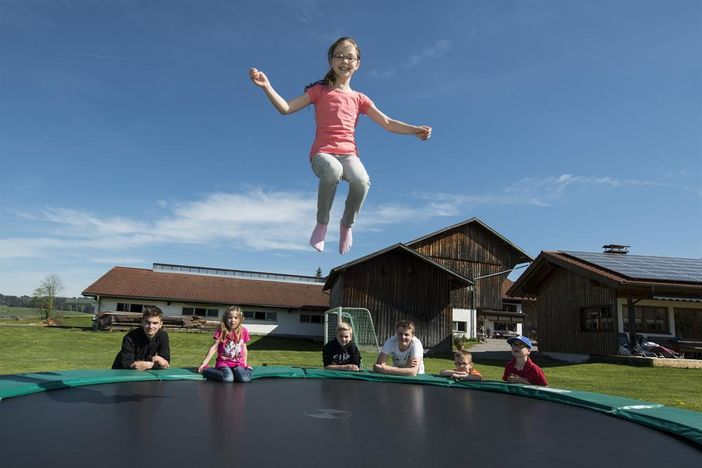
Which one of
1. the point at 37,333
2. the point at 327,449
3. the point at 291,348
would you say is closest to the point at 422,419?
the point at 327,449

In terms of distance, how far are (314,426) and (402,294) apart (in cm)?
1165

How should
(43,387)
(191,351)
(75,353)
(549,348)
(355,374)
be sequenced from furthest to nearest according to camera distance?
(549,348), (191,351), (75,353), (355,374), (43,387)

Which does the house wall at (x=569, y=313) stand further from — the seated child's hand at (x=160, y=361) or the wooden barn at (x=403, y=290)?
the seated child's hand at (x=160, y=361)

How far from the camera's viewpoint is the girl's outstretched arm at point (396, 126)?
303cm

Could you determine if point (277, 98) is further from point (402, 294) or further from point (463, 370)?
point (402, 294)

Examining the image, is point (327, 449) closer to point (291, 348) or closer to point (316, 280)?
point (291, 348)

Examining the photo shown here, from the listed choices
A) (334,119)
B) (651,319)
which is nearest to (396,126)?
(334,119)

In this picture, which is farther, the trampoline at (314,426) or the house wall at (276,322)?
the house wall at (276,322)

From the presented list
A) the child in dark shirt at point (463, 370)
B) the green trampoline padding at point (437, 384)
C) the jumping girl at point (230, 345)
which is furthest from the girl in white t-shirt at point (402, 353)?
the jumping girl at point (230, 345)

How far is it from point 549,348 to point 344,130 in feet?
41.8

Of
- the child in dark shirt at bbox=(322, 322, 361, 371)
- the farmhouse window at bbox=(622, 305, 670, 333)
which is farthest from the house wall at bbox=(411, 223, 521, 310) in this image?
the child in dark shirt at bbox=(322, 322, 361, 371)

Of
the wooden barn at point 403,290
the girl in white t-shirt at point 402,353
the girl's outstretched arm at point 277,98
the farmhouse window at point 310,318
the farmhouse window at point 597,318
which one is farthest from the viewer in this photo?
the farmhouse window at point 310,318

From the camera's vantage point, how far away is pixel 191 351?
12445 millimetres

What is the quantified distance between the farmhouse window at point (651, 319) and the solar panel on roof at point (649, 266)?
0.91m
